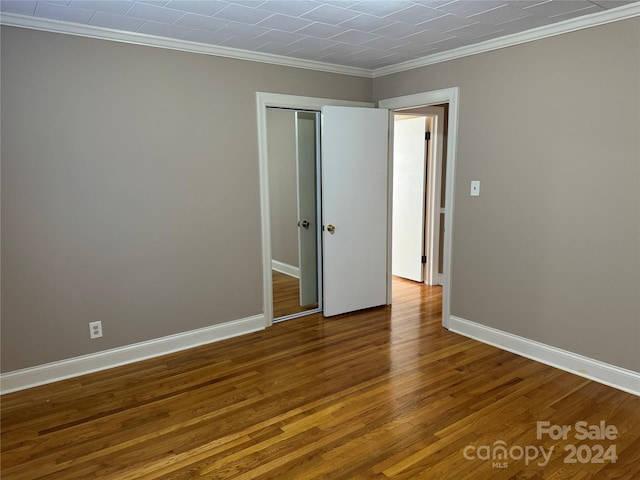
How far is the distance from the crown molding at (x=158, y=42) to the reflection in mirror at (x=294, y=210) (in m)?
0.54

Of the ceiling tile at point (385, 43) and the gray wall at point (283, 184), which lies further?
the gray wall at point (283, 184)

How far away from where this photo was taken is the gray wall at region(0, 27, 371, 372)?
289cm

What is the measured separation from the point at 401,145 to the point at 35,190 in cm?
411

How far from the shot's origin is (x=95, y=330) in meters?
3.24

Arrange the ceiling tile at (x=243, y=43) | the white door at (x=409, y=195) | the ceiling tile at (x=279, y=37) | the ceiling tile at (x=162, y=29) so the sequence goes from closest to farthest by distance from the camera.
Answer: the ceiling tile at (x=162, y=29), the ceiling tile at (x=279, y=37), the ceiling tile at (x=243, y=43), the white door at (x=409, y=195)

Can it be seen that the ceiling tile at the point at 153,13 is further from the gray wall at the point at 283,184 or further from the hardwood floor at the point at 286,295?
the hardwood floor at the point at 286,295

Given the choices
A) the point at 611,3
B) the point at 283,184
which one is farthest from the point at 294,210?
the point at 611,3

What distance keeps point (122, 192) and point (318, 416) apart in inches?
83.9

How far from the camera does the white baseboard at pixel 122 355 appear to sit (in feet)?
9.85

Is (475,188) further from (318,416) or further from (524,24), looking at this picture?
(318,416)

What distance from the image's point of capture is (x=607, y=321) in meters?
2.94

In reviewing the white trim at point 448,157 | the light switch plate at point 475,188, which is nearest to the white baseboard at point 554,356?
the white trim at point 448,157

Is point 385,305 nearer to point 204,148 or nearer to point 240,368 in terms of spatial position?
point 240,368

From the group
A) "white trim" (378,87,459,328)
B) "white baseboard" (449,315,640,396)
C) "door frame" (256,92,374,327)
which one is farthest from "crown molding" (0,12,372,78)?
"white baseboard" (449,315,640,396)
